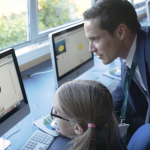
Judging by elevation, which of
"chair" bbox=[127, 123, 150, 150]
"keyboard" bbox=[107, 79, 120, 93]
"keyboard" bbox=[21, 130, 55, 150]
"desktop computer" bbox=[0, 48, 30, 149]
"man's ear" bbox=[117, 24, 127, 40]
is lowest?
"keyboard" bbox=[107, 79, 120, 93]

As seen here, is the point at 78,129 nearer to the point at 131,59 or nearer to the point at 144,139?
the point at 144,139

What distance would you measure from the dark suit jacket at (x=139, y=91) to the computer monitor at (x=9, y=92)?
0.65 metres

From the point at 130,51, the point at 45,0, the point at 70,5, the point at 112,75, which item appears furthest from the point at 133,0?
the point at 130,51

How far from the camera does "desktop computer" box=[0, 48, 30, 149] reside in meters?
0.88

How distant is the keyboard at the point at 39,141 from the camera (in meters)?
0.93

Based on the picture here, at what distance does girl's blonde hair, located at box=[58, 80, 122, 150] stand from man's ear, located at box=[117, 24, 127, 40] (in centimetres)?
49

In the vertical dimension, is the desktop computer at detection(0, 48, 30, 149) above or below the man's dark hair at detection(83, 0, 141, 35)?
below

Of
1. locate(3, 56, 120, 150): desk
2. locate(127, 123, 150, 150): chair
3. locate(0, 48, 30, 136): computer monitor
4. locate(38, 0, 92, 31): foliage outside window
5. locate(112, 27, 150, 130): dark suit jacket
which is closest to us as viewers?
A: locate(127, 123, 150, 150): chair

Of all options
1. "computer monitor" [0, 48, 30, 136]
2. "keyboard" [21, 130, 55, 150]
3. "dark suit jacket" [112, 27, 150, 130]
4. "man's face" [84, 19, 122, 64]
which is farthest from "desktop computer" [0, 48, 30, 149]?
"dark suit jacket" [112, 27, 150, 130]

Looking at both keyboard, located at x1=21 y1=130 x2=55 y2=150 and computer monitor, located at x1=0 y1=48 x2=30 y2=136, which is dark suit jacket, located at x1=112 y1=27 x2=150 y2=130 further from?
computer monitor, located at x1=0 y1=48 x2=30 y2=136

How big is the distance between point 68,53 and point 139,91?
0.59 metres

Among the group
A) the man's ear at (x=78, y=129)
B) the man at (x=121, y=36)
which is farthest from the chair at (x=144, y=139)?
the man at (x=121, y=36)

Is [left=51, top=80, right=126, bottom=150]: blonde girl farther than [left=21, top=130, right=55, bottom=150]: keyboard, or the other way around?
[left=21, top=130, right=55, bottom=150]: keyboard

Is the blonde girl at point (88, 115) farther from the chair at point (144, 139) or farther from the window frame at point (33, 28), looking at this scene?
the window frame at point (33, 28)
